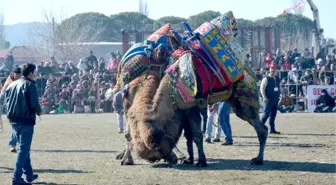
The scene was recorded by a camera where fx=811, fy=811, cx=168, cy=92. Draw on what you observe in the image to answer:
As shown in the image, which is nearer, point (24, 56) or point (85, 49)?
point (85, 49)

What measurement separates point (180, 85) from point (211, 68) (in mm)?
797

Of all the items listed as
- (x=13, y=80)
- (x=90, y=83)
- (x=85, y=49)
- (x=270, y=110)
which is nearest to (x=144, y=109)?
(x=13, y=80)

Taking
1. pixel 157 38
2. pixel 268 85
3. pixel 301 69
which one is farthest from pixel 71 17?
pixel 157 38

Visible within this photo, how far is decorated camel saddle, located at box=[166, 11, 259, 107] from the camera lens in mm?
15148

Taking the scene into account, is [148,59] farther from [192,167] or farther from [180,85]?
[192,167]

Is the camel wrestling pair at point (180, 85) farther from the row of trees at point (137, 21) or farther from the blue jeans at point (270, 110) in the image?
the row of trees at point (137, 21)

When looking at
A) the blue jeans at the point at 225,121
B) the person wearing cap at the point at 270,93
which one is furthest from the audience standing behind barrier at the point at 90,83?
the blue jeans at the point at 225,121

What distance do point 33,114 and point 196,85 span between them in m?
3.34

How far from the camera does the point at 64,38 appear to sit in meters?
64.9

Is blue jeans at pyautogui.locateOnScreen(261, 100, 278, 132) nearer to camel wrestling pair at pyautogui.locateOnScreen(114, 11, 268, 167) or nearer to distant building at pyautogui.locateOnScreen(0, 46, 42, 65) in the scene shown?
camel wrestling pair at pyautogui.locateOnScreen(114, 11, 268, 167)

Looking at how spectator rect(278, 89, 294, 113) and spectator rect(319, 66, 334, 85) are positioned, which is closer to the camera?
spectator rect(278, 89, 294, 113)

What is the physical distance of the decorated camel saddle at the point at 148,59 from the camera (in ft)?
52.3

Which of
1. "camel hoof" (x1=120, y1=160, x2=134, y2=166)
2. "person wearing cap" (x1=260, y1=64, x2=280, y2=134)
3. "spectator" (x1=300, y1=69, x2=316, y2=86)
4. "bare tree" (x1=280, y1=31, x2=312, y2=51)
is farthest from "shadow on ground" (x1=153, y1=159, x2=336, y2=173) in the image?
"bare tree" (x1=280, y1=31, x2=312, y2=51)

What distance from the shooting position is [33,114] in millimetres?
13219
